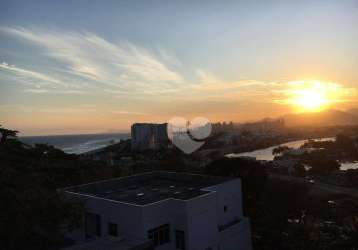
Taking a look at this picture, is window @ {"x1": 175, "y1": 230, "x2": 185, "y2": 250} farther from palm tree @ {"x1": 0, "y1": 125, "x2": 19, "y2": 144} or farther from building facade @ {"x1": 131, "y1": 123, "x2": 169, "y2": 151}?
building facade @ {"x1": 131, "y1": 123, "x2": 169, "y2": 151}

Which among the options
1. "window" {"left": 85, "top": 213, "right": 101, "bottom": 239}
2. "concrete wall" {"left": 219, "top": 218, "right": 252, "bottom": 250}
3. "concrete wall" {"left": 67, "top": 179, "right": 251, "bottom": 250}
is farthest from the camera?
"concrete wall" {"left": 219, "top": 218, "right": 252, "bottom": 250}

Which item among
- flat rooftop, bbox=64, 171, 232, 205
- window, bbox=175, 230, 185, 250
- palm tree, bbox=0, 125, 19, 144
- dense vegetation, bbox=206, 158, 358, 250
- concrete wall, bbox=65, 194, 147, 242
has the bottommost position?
dense vegetation, bbox=206, 158, 358, 250

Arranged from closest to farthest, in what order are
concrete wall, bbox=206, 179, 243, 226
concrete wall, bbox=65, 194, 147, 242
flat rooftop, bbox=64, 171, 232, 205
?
concrete wall, bbox=65, 194, 147, 242 → flat rooftop, bbox=64, 171, 232, 205 → concrete wall, bbox=206, 179, 243, 226

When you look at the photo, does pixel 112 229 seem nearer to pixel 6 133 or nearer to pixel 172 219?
pixel 172 219

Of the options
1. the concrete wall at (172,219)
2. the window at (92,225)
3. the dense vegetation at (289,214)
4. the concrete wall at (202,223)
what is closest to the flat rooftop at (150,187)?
the concrete wall at (202,223)

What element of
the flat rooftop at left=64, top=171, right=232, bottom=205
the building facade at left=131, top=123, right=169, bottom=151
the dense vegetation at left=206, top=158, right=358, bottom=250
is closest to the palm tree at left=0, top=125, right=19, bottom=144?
the flat rooftop at left=64, top=171, right=232, bottom=205

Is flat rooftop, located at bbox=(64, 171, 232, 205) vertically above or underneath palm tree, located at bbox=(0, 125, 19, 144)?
underneath

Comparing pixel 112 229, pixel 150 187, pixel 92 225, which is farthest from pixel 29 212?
pixel 150 187

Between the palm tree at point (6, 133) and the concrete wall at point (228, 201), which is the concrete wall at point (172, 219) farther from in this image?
the palm tree at point (6, 133)
